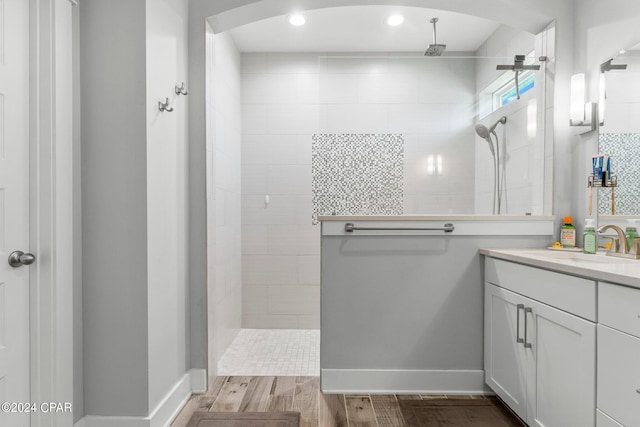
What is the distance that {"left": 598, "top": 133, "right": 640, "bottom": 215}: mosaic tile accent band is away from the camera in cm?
189

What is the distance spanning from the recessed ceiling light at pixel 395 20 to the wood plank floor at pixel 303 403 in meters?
2.60

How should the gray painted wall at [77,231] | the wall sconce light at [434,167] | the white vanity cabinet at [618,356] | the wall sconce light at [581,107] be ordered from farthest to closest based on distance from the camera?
1. the wall sconce light at [434,167]
2. the wall sconce light at [581,107]
3. the gray painted wall at [77,231]
4. the white vanity cabinet at [618,356]

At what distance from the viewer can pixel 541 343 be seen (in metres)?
1.72

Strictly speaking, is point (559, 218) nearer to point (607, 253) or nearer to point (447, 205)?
point (607, 253)

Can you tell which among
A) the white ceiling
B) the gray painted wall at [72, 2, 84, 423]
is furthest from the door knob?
the white ceiling

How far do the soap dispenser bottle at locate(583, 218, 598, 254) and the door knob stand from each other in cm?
250

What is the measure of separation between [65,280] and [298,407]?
131 cm

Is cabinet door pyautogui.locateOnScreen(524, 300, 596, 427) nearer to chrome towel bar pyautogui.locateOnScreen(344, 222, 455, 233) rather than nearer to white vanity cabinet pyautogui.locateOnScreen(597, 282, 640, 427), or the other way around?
white vanity cabinet pyautogui.locateOnScreen(597, 282, 640, 427)

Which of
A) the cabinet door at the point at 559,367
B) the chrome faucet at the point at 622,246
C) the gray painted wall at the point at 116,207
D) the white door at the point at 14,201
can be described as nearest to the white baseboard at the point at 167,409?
the gray painted wall at the point at 116,207

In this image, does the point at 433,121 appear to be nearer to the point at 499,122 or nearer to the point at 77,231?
the point at 499,122

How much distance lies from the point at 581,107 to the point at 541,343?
4.26ft

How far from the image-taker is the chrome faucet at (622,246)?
6.02 feet

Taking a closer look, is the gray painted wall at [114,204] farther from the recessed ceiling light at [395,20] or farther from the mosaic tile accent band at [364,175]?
the recessed ceiling light at [395,20]

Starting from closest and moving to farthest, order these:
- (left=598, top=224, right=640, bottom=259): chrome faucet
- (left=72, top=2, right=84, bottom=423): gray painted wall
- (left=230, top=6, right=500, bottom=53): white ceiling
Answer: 1. (left=72, top=2, right=84, bottom=423): gray painted wall
2. (left=598, top=224, right=640, bottom=259): chrome faucet
3. (left=230, top=6, right=500, bottom=53): white ceiling
